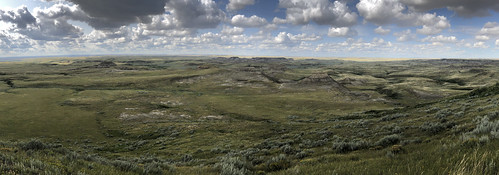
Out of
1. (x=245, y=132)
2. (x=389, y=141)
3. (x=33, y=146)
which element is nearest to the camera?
(x=33, y=146)

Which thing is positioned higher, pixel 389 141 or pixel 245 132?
pixel 389 141

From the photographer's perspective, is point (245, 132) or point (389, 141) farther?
point (245, 132)

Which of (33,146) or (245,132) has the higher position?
(33,146)

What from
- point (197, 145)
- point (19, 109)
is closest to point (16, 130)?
point (19, 109)

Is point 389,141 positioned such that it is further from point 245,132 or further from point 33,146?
point 245,132

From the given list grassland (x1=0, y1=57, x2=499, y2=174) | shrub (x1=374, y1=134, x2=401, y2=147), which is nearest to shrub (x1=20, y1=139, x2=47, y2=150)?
grassland (x1=0, y1=57, x2=499, y2=174)

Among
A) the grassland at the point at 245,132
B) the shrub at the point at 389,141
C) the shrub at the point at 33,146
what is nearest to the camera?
the grassland at the point at 245,132

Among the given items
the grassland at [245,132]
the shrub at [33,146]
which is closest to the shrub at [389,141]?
the grassland at [245,132]

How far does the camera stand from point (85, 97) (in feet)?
253

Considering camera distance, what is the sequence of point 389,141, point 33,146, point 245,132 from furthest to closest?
point 245,132
point 389,141
point 33,146

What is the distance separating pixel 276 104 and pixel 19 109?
6819 cm

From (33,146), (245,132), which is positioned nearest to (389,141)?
(33,146)

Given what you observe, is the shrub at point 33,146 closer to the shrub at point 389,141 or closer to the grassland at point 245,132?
the grassland at point 245,132

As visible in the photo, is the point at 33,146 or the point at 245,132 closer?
the point at 33,146
